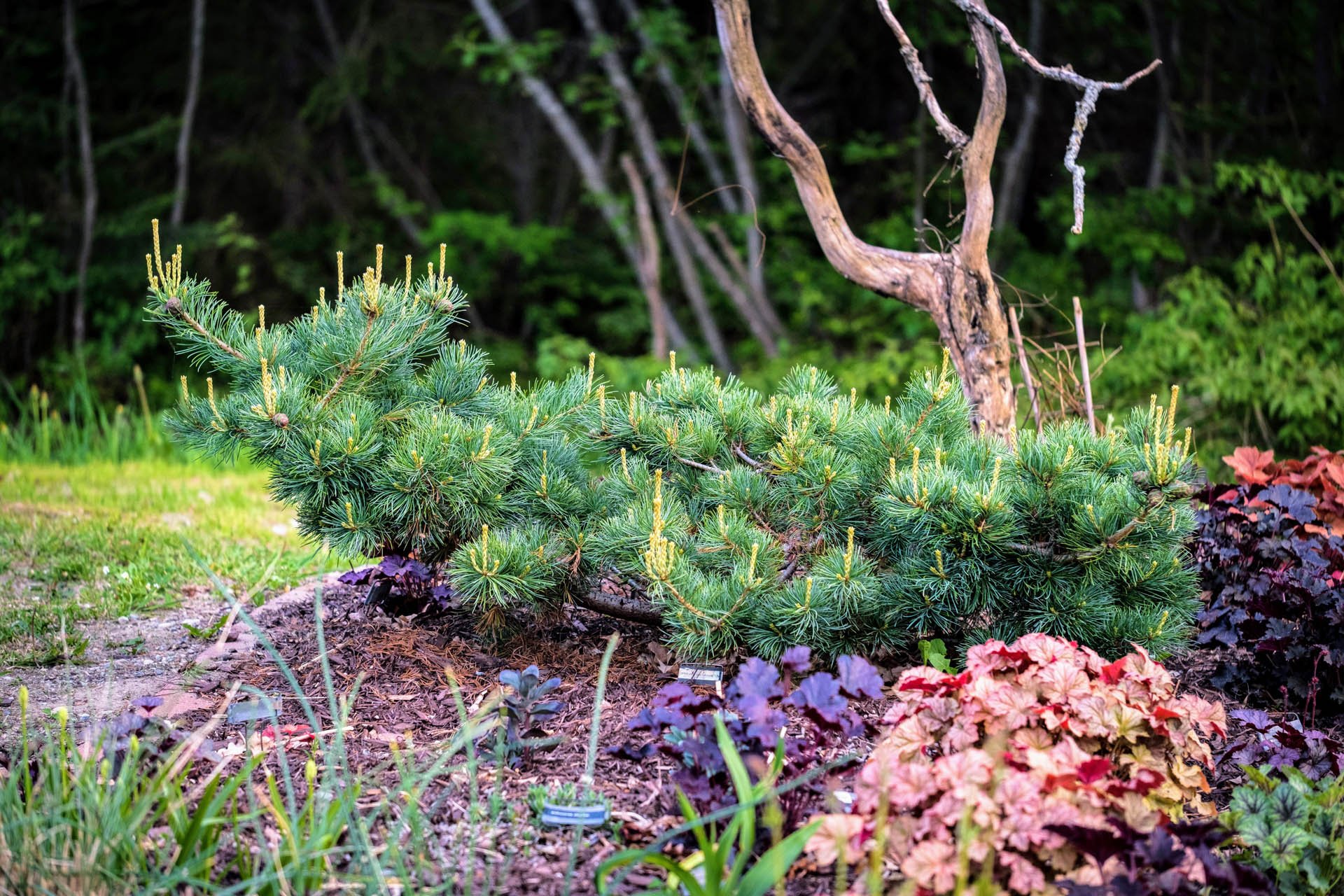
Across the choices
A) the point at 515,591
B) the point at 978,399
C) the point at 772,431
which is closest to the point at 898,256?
the point at 978,399

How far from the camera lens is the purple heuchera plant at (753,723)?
1.92 metres

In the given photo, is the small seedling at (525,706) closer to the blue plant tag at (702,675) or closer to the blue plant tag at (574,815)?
the blue plant tag at (574,815)

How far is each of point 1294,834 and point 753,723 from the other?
0.96 metres

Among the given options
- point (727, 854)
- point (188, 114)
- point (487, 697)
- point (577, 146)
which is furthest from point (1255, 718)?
point (188, 114)

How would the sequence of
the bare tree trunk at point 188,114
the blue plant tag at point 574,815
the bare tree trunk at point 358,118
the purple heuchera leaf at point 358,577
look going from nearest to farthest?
the blue plant tag at point 574,815 → the purple heuchera leaf at point 358,577 → the bare tree trunk at point 188,114 → the bare tree trunk at point 358,118

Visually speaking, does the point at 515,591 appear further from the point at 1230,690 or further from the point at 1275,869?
the point at 1230,690

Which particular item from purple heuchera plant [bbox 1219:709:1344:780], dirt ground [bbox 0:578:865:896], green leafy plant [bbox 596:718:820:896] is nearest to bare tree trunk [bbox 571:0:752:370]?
dirt ground [bbox 0:578:865:896]

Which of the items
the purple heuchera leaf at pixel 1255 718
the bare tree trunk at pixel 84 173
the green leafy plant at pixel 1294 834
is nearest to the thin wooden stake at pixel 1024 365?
the purple heuchera leaf at pixel 1255 718

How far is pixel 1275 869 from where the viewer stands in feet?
6.43

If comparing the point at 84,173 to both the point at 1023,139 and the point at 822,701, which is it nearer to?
the point at 1023,139

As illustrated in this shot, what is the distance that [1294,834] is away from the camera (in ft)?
5.98

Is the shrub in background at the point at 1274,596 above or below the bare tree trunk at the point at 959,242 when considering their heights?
below

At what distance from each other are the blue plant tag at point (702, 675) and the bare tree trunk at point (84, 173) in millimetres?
7654

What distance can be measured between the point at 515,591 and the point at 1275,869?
64.9 inches
